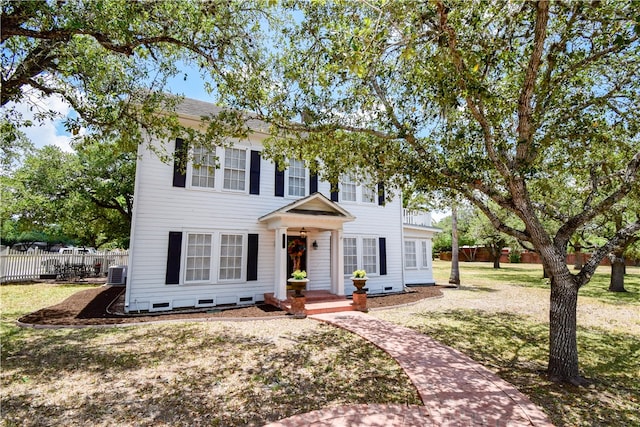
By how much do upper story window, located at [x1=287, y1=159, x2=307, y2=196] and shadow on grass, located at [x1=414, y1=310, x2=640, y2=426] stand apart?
6155 mm

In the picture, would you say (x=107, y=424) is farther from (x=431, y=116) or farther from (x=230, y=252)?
(x=431, y=116)

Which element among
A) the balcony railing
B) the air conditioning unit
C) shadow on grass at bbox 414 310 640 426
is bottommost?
shadow on grass at bbox 414 310 640 426

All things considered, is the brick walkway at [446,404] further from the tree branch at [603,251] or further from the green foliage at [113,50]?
the green foliage at [113,50]

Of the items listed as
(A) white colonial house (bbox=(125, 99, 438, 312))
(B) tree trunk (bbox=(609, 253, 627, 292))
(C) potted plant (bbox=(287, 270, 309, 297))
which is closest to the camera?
(C) potted plant (bbox=(287, 270, 309, 297))

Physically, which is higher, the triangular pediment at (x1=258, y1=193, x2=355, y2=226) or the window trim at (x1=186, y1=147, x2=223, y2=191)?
the window trim at (x1=186, y1=147, x2=223, y2=191)

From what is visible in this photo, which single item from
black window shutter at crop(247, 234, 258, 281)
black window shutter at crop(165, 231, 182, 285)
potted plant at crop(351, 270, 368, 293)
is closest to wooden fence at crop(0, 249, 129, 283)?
black window shutter at crop(165, 231, 182, 285)

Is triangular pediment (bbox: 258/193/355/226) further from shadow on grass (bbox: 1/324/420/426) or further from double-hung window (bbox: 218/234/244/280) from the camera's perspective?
shadow on grass (bbox: 1/324/420/426)

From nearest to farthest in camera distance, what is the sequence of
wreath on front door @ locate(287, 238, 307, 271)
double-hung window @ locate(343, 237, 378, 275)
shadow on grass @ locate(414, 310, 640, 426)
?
shadow on grass @ locate(414, 310, 640, 426) < wreath on front door @ locate(287, 238, 307, 271) < double-hung window @ locate(343, 237, 378, 275)

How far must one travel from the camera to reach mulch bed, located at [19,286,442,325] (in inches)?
328

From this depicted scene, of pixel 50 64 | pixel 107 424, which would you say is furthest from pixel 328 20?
pixel 107 424

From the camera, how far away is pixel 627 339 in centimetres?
738

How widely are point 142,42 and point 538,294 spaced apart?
56.5ft

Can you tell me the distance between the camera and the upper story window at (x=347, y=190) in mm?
12812

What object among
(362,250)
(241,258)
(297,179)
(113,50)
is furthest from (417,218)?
(113,50)
